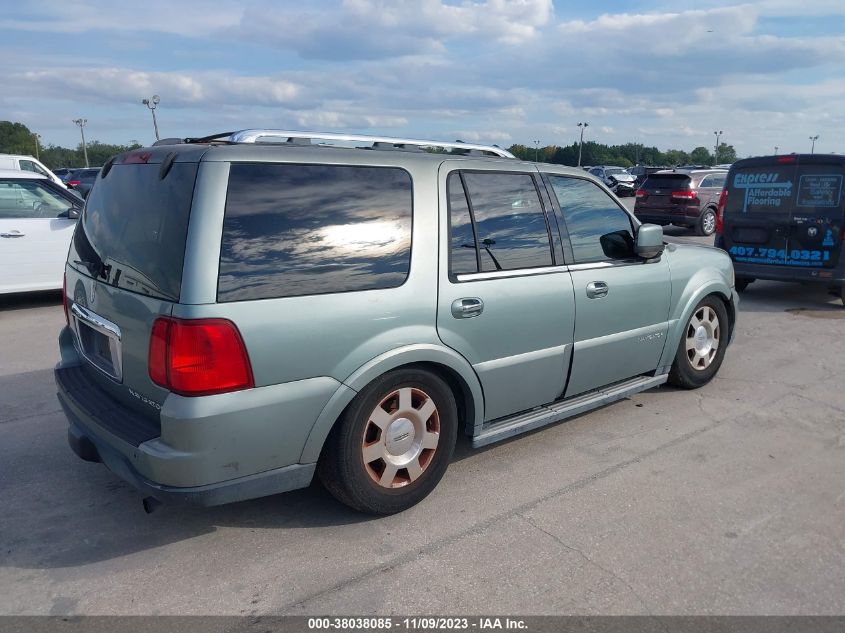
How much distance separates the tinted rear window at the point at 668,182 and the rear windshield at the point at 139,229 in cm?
1604

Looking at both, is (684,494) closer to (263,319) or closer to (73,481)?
(263,319)

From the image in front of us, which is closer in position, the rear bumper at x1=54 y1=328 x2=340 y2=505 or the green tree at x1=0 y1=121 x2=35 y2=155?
the rear bumper at x1=54 y1=328 x2=340 y2=505

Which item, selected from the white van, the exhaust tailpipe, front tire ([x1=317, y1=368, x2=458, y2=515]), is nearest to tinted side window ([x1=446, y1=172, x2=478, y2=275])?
front tire ([x1=317, y1=368, x2=458, y2=515])

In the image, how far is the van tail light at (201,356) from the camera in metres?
2.73

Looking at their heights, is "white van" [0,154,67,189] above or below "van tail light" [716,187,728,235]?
above

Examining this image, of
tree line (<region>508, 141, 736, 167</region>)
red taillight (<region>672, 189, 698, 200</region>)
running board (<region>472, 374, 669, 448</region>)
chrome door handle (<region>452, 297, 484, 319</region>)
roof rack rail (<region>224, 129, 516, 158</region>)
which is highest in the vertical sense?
tree line (<region>508, 141, 736, 167</region>)

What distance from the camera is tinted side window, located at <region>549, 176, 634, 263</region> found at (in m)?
4.25

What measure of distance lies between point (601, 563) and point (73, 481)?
2.90 m

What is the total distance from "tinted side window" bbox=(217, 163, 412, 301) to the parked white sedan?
6.46 meters

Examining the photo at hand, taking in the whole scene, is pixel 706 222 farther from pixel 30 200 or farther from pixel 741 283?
pixel 30 200

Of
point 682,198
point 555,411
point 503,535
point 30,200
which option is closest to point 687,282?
point 555,411

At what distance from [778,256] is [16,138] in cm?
9039

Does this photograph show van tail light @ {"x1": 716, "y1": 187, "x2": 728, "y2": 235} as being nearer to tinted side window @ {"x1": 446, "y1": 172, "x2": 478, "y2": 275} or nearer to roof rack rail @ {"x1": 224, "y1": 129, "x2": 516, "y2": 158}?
roof rack rail @ {"x1": 224, "y1": 129, "x2": 516, "y2": 158}

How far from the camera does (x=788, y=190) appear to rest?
8.49m
